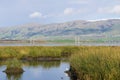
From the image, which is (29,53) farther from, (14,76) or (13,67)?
(14,76)

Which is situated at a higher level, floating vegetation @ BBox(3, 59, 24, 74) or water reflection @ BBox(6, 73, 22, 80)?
floating vegetation @ BBox(3, 59, 24, 74)

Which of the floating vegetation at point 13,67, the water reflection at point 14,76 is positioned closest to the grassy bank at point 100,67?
the water reflection at point 14,76

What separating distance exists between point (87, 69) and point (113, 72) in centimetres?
404

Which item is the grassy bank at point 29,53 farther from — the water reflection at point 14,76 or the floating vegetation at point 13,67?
the water reflection at point 14,76

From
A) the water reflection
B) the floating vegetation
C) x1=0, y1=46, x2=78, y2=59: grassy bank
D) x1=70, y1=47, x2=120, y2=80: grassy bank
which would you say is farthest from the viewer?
x1=0, y1=46, x2=78, y2=59: grassy bank

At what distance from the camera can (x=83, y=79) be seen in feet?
Answer: 76.1

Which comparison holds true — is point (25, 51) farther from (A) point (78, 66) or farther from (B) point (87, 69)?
(B) point (87, 69)

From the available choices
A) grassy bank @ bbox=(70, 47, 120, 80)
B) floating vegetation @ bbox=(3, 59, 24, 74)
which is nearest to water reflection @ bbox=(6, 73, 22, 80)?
floating vegetation @ bbox=(3, 59, 24, 74)

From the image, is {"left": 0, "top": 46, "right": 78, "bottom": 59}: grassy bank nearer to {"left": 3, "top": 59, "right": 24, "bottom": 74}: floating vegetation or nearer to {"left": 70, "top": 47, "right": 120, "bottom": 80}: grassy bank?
{"left": 3, "top": 59, "right": 24, "bottom": 74}: floating vegetation

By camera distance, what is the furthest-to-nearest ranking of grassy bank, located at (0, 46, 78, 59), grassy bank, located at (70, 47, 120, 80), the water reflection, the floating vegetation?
1. grassy bank, located at (0, 46, 78, 59)
2. the floating vegetation
3. the water reflection
4. grassy bank, located at (70, 47, 120, 80)

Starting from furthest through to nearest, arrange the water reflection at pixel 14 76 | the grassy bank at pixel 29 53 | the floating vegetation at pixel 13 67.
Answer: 1. the grassy bank at pixel 29 53
2. the floating vegetation at pixel 13 67
3. the water reflection at pixel 14 76

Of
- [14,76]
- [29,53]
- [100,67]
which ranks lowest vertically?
[29,53]

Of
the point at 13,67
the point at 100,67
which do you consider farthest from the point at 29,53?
the point at 100,67

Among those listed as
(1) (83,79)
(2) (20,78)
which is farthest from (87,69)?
(2) (20,78)
